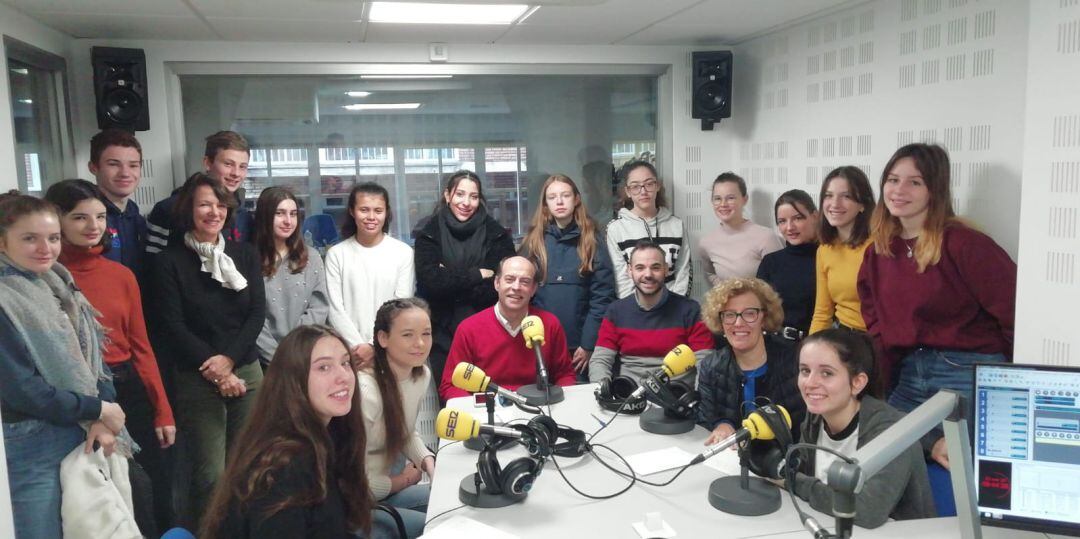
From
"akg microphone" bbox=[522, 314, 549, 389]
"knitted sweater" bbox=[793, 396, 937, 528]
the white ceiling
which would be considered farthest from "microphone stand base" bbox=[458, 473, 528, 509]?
the white ceiling

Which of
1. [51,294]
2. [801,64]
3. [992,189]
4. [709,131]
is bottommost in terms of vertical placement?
[51,294]

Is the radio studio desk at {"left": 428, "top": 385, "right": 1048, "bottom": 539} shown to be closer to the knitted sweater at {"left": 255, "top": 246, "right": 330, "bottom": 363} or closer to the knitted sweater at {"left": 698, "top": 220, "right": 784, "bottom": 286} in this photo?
the knitted sweater at {"left": 255, "top": 246, "right": 330, "bottom": 363}

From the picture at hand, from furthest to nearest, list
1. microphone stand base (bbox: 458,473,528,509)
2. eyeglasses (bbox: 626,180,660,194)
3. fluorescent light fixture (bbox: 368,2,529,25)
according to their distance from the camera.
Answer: eyeglasses (bbox: 626,180,660,194) < fluorescent light fixture (bbox: 368,2,529,25) < microphone stand base (bbox: 458,473,528,509)

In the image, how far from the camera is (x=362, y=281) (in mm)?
3568

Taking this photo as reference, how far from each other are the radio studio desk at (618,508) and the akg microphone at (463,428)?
17 cm

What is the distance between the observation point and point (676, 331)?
3.17 meters

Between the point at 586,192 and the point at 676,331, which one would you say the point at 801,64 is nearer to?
the point at 586,192

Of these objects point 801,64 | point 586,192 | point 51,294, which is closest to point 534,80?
point 586,192

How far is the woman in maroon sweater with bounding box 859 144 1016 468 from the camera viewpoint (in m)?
2.45

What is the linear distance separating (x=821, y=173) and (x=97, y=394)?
3.42 metres

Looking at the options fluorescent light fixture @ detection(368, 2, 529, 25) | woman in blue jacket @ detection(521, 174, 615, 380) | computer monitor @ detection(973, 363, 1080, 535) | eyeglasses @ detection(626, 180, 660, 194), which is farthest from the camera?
eyeglasses @ detection(626, 180, 660, 194)

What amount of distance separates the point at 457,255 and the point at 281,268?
33.7 inches

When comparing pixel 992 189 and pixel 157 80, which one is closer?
pixel 992 189

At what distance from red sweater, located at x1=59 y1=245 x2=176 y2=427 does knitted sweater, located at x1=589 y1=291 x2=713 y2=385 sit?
183cm
